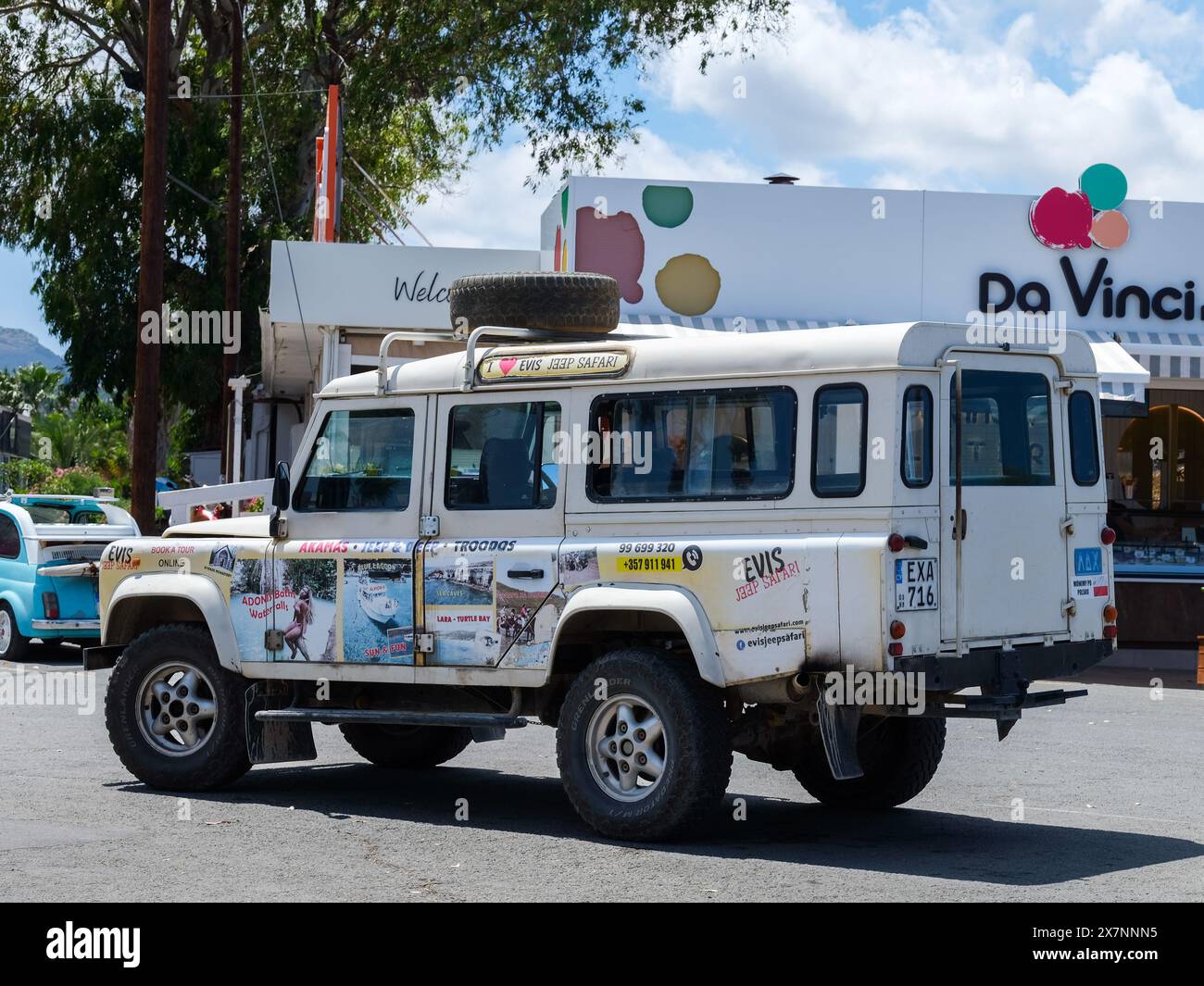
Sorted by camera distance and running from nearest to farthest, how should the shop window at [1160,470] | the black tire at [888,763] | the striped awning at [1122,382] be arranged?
the black tire at [888,763] < the striped awning at [1122,382] < the shop window at [1160,470]

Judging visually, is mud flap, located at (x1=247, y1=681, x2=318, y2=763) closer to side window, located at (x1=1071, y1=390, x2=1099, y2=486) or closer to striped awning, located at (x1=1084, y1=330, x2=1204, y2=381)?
side window, located at (x1=1071, y1=390, x2=1099, y2=486)

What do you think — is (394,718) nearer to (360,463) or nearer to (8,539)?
(360,463)

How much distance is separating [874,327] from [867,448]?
2.11ft

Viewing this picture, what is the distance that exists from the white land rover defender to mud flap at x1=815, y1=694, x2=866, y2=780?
0.01 metres

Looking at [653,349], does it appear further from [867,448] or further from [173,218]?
[173,218]

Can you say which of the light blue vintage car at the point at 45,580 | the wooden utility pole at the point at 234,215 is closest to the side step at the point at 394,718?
the light blue vintage car at the point at 45,580

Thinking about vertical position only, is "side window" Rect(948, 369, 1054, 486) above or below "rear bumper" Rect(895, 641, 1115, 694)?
above

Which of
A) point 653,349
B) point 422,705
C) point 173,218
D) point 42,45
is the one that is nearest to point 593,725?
point 422,705

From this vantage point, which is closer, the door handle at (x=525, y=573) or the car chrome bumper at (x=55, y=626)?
the door handle at (x=525, y=573)

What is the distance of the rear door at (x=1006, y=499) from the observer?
8.09m

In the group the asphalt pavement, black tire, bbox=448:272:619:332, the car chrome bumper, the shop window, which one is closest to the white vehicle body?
black tire, bbox=448:272:619:332

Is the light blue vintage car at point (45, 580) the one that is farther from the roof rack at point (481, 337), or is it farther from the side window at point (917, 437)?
the side window at point (917, 437)

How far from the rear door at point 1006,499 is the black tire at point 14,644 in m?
13.0

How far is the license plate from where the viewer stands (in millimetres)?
7695
